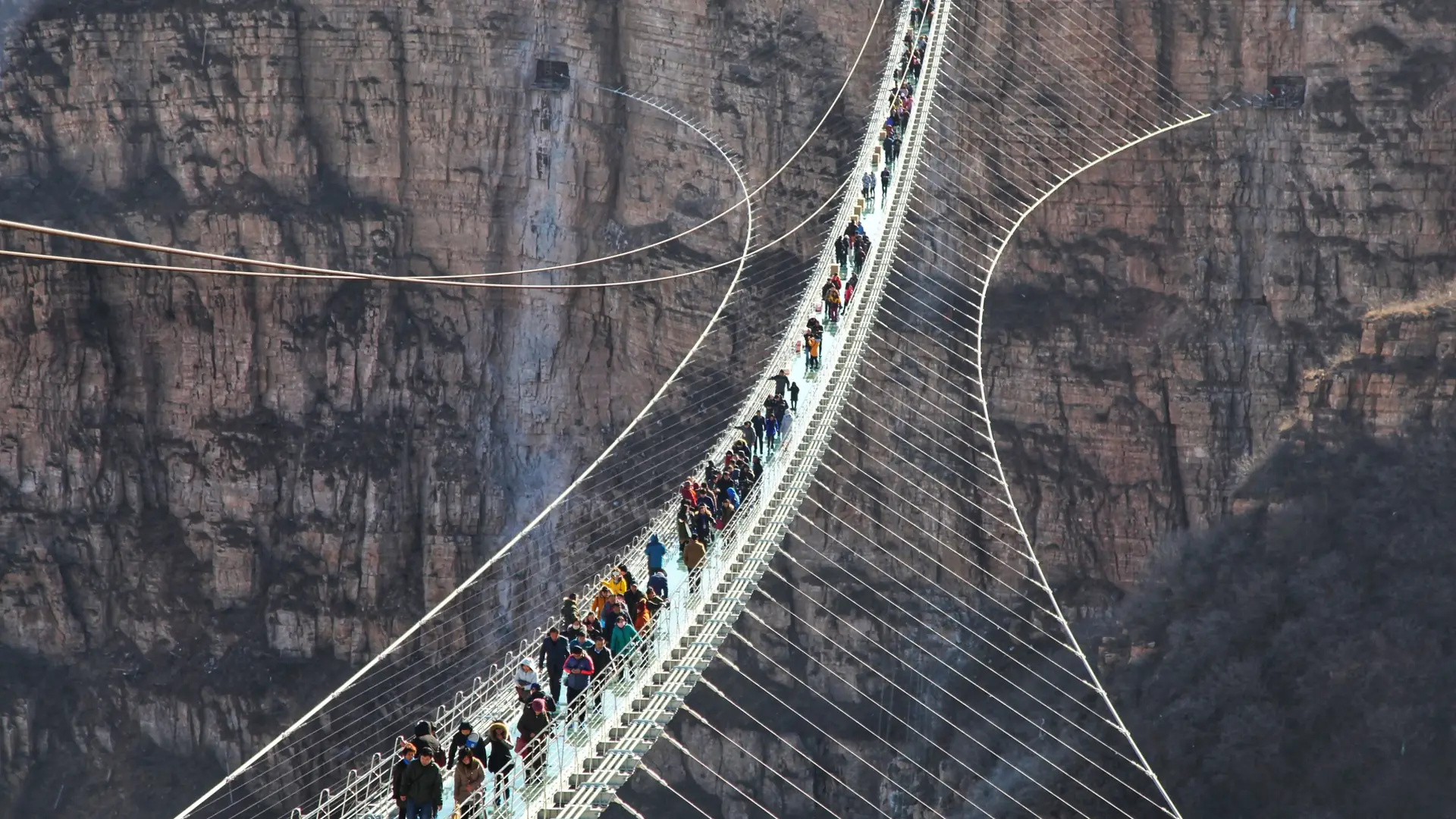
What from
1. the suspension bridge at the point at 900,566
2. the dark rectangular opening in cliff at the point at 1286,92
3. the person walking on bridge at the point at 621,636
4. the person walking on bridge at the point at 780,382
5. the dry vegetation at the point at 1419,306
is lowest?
the suspension bridge at the point at 900,566

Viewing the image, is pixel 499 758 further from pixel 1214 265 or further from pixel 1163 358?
pixel 1214 265

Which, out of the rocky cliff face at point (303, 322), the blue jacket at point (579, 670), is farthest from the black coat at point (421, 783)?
the rocky cliff face at point (303, 322)

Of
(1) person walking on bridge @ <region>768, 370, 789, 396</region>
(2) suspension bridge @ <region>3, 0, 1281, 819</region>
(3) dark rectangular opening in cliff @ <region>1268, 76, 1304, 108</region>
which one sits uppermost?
(3) dark rectangular opening in cliff @ <region>1268, 76, 1304, 108</region>

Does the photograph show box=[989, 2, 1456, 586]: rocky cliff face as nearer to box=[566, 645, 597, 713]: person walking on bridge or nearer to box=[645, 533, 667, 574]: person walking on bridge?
box=[645, 533, 667, 574]: person walking on bridge

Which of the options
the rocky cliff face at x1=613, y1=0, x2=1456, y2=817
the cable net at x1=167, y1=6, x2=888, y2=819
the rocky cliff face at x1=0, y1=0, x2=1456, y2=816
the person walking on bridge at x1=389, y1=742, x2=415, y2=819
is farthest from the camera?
the rocky cliff face at x1=0, y1=0, x2=1456, y2=816

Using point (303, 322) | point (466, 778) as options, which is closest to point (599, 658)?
point (466, 778)

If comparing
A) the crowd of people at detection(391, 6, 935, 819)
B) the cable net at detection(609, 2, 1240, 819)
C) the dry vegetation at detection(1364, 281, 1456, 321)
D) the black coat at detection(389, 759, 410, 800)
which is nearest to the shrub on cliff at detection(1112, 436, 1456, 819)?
the cable net at detection(609, 2, 1240, 819)

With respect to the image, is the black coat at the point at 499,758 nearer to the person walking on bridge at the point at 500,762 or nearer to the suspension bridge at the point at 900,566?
the person walking on bridge at the point at 500,762
